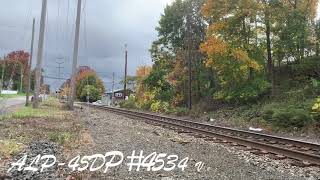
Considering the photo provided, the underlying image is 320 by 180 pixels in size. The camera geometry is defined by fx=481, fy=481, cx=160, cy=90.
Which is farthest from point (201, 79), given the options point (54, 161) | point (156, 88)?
point (54, 161)

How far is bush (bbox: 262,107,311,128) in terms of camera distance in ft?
76.1

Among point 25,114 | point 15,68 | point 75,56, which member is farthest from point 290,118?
point 15,68

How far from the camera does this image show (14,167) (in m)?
10.2

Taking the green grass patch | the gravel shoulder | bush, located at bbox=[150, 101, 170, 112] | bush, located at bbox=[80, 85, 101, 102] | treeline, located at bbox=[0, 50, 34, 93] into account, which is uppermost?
treeline, located at bbox=[0, 50, 34, 93]

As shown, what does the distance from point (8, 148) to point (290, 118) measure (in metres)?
15.2

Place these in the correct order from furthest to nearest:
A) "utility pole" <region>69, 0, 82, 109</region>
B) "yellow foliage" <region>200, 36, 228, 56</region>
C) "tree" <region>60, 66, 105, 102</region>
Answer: "tree" <region>60, 66, 105, 102</region>
"utility pole" <region>69, 0, 82, 109</region>
"yellow foliage" <region>200, 36, 228, 56</region>

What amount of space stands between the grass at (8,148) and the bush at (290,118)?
14235 mm

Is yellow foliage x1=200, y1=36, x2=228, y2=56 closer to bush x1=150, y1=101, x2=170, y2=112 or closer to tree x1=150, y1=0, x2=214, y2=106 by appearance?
tree x1=150, y1=0, x2=214, y2=106

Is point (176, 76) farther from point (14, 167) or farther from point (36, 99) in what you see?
point (14, 167)

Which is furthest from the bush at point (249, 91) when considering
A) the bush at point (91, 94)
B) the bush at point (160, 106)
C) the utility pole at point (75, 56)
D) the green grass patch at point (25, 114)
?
the bush at point (91, 94)

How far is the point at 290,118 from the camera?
2391 cm

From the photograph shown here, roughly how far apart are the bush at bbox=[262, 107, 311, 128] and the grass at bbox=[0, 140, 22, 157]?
14235 mm

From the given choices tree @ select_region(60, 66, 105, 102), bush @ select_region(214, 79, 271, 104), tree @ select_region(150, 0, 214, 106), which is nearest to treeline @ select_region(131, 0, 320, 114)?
bush @ select_region(214, 79, 271, 104)

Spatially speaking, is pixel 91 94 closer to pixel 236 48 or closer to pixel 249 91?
pixel 236 48
